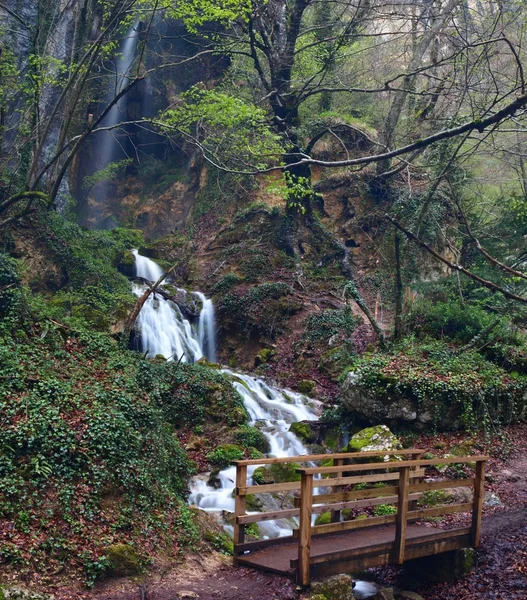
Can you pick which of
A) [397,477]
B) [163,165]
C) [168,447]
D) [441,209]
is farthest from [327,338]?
[163,165]

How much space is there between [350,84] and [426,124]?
11.2ft

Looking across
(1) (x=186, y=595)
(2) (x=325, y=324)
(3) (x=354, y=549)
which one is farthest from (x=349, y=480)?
(2) (x=325, y=324)

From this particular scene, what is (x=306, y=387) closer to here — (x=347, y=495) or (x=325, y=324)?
(x=325, y=324)

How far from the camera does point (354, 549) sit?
638 centimetres

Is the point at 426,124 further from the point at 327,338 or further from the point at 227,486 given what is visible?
the point at 227,486

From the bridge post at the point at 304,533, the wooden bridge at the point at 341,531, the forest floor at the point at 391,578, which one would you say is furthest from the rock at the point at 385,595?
the bridge post at the point at 304,533

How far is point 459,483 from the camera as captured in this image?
7.84 metres

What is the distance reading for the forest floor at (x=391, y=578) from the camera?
5.94m

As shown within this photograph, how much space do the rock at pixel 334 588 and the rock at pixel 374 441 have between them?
4.58 m

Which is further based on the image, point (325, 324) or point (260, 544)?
point (325, 324)

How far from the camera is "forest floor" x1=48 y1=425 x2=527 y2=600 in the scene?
594cm

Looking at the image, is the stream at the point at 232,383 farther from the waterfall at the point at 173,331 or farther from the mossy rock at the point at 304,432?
the mossy rock at the point at 304,432

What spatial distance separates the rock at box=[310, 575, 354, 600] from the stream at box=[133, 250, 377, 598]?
141 centimetres

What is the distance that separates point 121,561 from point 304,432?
A: 6614 mm
